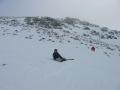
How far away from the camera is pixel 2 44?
20.4 metres

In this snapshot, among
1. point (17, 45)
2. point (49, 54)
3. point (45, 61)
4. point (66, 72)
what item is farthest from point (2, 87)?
point (17, 45)

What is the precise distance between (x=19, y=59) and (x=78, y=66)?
184 inches

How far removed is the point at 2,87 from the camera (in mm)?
10070

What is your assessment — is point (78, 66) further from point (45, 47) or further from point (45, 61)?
point (45, 47)

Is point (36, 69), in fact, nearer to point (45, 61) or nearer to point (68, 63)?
point (45, 61)

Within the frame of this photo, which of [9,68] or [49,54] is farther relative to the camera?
[49,54]

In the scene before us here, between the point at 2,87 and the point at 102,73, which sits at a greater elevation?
the point at 2,87

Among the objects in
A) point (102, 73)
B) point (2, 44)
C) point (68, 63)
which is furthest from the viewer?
point (2, 44)

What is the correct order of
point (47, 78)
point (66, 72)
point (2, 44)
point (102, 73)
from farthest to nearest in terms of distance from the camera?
point (2, 44) → point (102, 73) → point (66, 72) → point (47, 78)

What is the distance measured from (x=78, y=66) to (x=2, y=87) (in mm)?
7404

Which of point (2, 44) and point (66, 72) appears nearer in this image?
point (66, 72)

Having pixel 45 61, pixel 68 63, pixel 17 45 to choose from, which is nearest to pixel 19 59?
pixel 45 61

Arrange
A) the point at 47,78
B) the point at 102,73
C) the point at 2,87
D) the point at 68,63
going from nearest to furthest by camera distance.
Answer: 1. the point at 2,87
2. the point at 47,78
3. the point at 102,73
4. the point at 68,63

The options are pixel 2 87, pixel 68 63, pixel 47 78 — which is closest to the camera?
pixel 2 87
